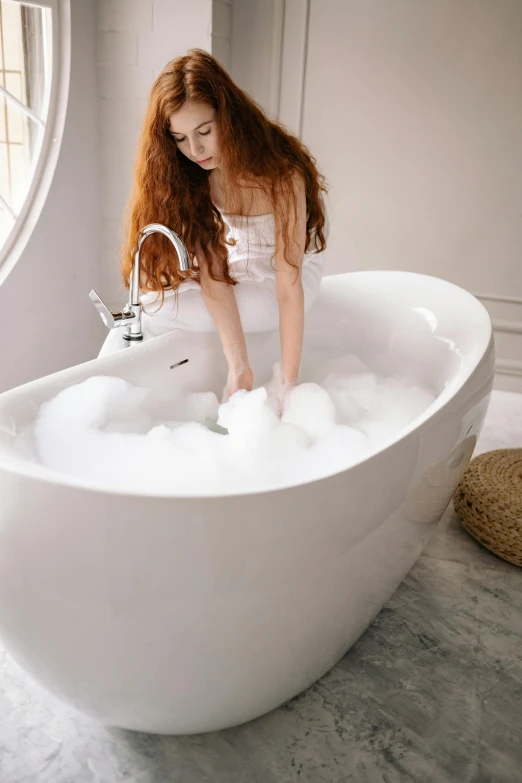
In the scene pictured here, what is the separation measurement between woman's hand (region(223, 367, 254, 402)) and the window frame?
3.81 ft

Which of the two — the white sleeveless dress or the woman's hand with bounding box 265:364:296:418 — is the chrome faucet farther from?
the woman's hand with bounding box 265:364:296:418

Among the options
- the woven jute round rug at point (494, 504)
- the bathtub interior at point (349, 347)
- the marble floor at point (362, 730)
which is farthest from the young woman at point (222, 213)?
the marble floor at point (362, 730)

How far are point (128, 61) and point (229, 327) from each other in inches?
61.6

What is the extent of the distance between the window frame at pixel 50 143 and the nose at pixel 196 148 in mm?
1197

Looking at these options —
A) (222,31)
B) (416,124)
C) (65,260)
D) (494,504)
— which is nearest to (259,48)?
(222,31)

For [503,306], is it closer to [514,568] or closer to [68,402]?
[514,568]

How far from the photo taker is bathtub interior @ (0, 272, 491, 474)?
5.72ft

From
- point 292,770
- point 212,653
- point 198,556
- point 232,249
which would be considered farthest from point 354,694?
point 232,249

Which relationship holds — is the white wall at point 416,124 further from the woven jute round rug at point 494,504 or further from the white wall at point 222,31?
the woven jute round rug at point 494,504

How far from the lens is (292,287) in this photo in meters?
2.19

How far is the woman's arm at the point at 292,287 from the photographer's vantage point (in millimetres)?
2141

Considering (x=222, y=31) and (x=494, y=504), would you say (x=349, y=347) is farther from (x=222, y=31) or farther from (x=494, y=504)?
(x=222, y=31)

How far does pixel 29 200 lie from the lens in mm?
2938

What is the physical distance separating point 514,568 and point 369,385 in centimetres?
66
